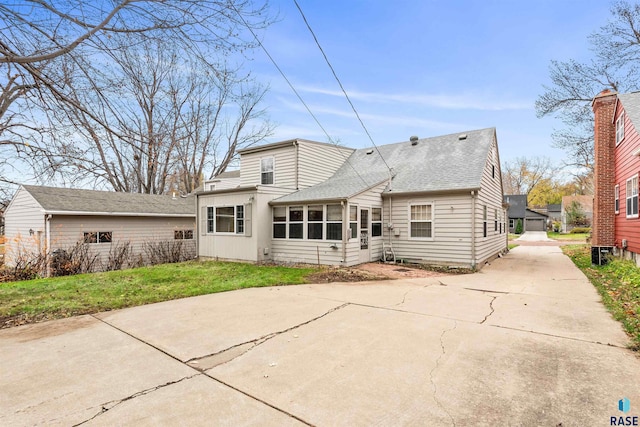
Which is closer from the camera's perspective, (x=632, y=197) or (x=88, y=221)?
(x=632, y=197)

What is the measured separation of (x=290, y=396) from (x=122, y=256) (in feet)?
49.0

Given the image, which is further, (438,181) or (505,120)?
(505,120)

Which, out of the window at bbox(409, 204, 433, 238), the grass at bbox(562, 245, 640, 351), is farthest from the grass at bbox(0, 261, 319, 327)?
the grass at bbox(562, 245, 640, 351)

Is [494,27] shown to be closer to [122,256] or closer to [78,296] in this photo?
[78,296]

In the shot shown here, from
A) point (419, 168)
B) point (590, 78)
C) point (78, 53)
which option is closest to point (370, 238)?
point (419, 168)

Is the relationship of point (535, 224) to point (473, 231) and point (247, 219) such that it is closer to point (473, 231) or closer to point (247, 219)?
point (473, 231)

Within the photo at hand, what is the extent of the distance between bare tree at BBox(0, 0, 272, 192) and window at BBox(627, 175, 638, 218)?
38.5 ft

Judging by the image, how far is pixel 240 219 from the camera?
12594 mm

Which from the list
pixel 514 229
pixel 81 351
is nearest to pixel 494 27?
pixel 81 351

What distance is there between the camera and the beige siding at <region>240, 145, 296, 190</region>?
14.1 meters

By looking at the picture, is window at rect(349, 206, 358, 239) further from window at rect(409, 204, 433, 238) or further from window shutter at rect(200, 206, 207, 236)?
window shutter at rect(200, 206, 207, 236)

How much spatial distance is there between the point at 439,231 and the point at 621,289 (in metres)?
5.05

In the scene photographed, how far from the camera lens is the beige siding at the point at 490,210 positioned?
1120cm

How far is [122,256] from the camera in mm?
14734
